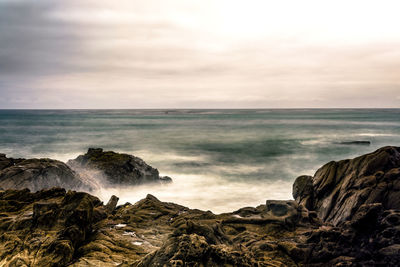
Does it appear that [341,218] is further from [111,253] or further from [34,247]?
[34,247]

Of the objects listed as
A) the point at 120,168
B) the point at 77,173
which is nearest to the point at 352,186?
the point at 120,168

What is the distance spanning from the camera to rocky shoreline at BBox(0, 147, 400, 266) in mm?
6949

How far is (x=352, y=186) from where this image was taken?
12.6m

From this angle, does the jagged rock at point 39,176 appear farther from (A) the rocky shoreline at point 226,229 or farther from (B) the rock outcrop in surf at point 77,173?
(A) the rocky shoreline at point 226,229

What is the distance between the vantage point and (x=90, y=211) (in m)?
9.55

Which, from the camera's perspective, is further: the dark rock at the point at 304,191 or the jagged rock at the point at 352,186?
the dark rock at the point at 304,191

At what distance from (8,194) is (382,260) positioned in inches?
535

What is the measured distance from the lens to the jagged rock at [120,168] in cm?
2086

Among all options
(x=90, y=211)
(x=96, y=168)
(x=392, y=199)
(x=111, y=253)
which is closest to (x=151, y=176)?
(x=96, y=168)

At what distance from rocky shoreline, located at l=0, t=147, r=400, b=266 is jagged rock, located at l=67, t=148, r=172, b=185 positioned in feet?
21.2

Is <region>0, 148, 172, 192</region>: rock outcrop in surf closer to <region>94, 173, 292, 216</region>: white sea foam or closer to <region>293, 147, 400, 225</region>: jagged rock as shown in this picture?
<region>94, 173, 292, 216</region>: white sea foam

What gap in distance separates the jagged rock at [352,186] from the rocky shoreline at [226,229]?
39 millimetres

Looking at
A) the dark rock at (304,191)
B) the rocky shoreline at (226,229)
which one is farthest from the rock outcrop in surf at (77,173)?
the dark rock at (304,191)

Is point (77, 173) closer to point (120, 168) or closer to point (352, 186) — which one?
point (120, 168)
